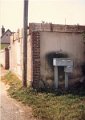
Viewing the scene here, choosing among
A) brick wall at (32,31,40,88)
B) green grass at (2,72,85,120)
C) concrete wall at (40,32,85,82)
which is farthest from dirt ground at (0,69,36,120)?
concrete wall at (40,32,85,82)

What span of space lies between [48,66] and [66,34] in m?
1.49

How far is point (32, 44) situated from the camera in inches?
426

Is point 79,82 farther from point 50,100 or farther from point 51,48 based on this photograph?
point 50,100

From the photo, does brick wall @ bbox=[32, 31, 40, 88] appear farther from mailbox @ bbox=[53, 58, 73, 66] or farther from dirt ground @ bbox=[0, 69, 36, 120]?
dirt ground @ bbox=[0, 69, 36, 120]

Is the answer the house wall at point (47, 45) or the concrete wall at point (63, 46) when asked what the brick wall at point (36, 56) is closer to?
the house wall at point (47, 45)

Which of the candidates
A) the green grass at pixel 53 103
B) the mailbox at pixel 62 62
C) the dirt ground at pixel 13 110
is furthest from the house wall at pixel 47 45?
the dirt ground at pixel 13 110

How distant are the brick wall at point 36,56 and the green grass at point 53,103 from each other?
2.05 ft

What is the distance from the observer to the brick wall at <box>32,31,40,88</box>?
10.8 m

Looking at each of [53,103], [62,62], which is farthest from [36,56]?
[53,103]

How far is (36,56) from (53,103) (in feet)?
9.15

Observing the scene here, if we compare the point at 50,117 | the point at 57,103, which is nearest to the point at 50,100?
the point at 57,103

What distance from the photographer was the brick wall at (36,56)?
425 inches

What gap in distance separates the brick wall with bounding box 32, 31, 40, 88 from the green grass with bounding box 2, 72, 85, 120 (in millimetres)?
624

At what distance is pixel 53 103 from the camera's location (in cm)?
854
